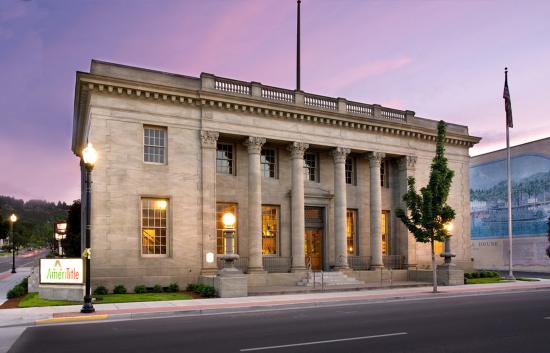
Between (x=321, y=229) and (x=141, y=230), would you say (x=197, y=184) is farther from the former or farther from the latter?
(x=321, y=229)

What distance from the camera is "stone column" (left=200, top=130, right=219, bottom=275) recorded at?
27953 mm

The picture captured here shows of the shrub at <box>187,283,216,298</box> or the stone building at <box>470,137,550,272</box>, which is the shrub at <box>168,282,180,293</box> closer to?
the shrub at <box>187,283,216,298</box>

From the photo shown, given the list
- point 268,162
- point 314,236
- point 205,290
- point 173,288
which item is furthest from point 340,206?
point 173,288

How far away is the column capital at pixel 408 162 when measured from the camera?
120ft

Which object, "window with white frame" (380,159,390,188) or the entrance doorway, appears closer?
the entrance doorway

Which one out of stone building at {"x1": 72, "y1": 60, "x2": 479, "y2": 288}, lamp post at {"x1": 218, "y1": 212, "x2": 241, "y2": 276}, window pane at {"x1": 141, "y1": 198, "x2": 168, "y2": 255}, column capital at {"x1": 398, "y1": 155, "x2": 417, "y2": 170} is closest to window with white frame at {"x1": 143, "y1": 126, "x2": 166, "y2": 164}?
stone building at {"x1": 72, "y1": 60, "x2": 479, "y2": 288}

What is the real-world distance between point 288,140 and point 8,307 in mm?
17855

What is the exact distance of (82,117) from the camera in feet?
99.4

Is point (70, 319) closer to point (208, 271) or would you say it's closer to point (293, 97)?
point (208, 271)

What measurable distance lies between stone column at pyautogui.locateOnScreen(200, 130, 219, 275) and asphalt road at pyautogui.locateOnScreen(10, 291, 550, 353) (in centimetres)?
974

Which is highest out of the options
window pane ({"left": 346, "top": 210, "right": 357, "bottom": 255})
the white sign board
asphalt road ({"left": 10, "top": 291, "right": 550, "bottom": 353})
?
window pane ({"left": 346, "top": 210, "right": 357, "bottom": 255})

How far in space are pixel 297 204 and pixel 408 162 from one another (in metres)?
10.5

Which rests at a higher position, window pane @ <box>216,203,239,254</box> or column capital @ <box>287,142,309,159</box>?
column capital @ <box>287,142,309,159</box>

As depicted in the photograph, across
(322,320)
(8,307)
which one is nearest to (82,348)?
(322,320)
